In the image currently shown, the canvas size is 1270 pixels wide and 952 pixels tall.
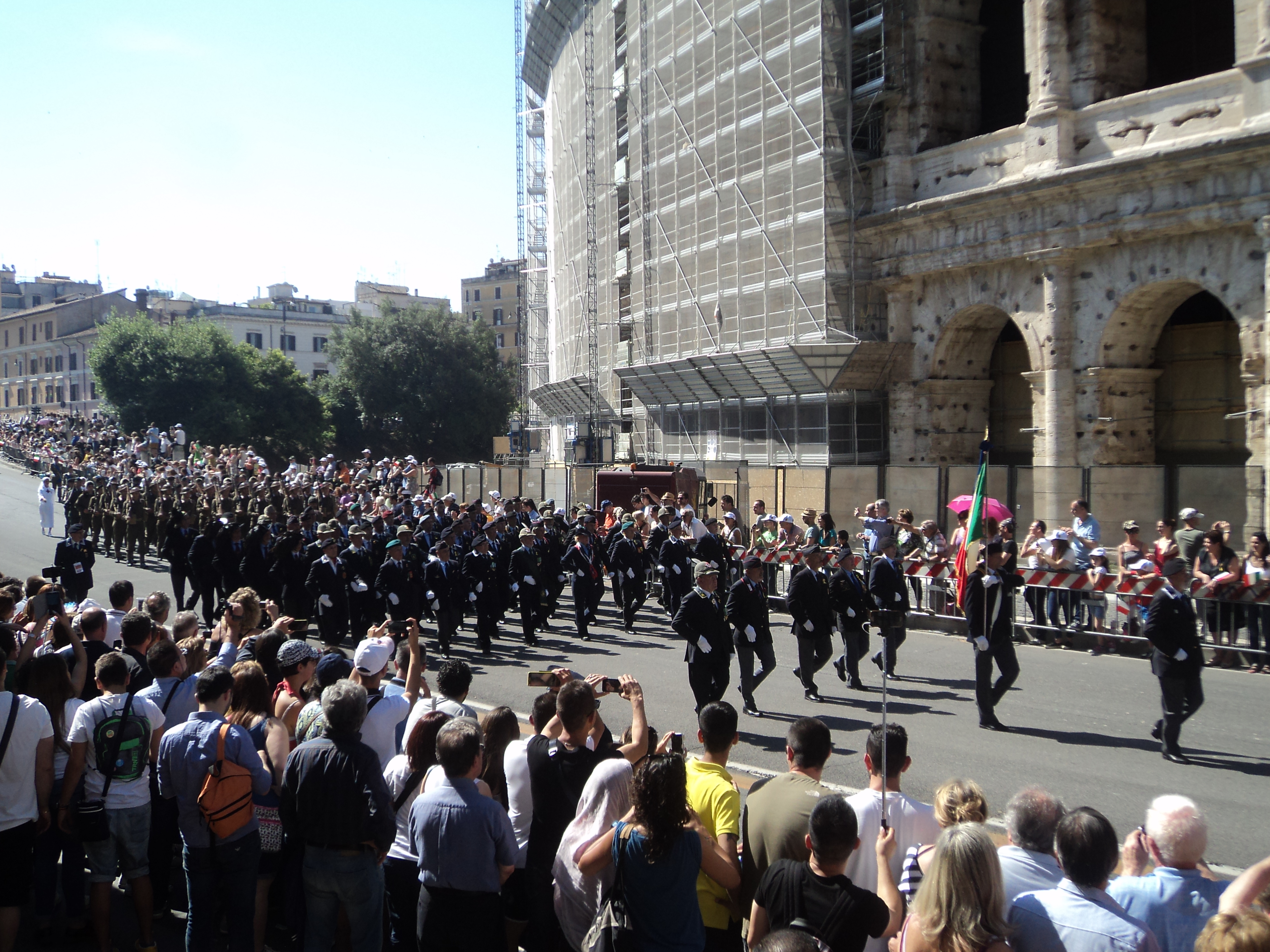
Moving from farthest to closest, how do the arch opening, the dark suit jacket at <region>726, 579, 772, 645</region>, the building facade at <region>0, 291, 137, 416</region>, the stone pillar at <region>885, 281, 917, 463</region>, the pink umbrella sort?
1. the building facade at <region>0, 291, 137, 416</region>
2. the stone pillar at <region>885, 281, 917, 463</region>
3. the arch opening
4. the pink umbrella
5. the dark suit jacket at <region>726, 579, 772, 645</region>

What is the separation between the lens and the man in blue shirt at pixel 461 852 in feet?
14.2

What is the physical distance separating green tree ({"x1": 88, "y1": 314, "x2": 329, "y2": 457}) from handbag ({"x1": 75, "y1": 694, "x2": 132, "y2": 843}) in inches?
2064

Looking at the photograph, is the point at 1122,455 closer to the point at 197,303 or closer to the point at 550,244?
the point at 550,244

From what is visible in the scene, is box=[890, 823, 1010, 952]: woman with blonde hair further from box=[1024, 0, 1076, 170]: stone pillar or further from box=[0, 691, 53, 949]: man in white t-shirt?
box=[1024, 0, 1076, 170]: stone pillar

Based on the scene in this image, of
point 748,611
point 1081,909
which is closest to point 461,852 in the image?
point 1081,909

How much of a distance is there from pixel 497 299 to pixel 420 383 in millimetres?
42131

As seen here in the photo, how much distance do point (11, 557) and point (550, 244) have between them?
31.8 meters

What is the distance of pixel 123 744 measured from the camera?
529 centimetres

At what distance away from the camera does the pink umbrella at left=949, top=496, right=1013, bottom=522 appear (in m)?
16.8

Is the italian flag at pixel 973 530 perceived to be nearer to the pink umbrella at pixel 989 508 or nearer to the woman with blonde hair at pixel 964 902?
the pink umbrella at pixel 989 508

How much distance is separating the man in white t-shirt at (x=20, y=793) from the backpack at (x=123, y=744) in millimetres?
238

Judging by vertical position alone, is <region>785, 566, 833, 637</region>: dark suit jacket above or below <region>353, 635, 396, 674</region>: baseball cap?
below


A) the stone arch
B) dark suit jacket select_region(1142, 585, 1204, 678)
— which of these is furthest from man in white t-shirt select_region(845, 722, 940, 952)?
the stone arch

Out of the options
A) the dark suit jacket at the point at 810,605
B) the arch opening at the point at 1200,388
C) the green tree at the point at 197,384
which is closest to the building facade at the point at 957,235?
the arch opening at the point at 1200,388
